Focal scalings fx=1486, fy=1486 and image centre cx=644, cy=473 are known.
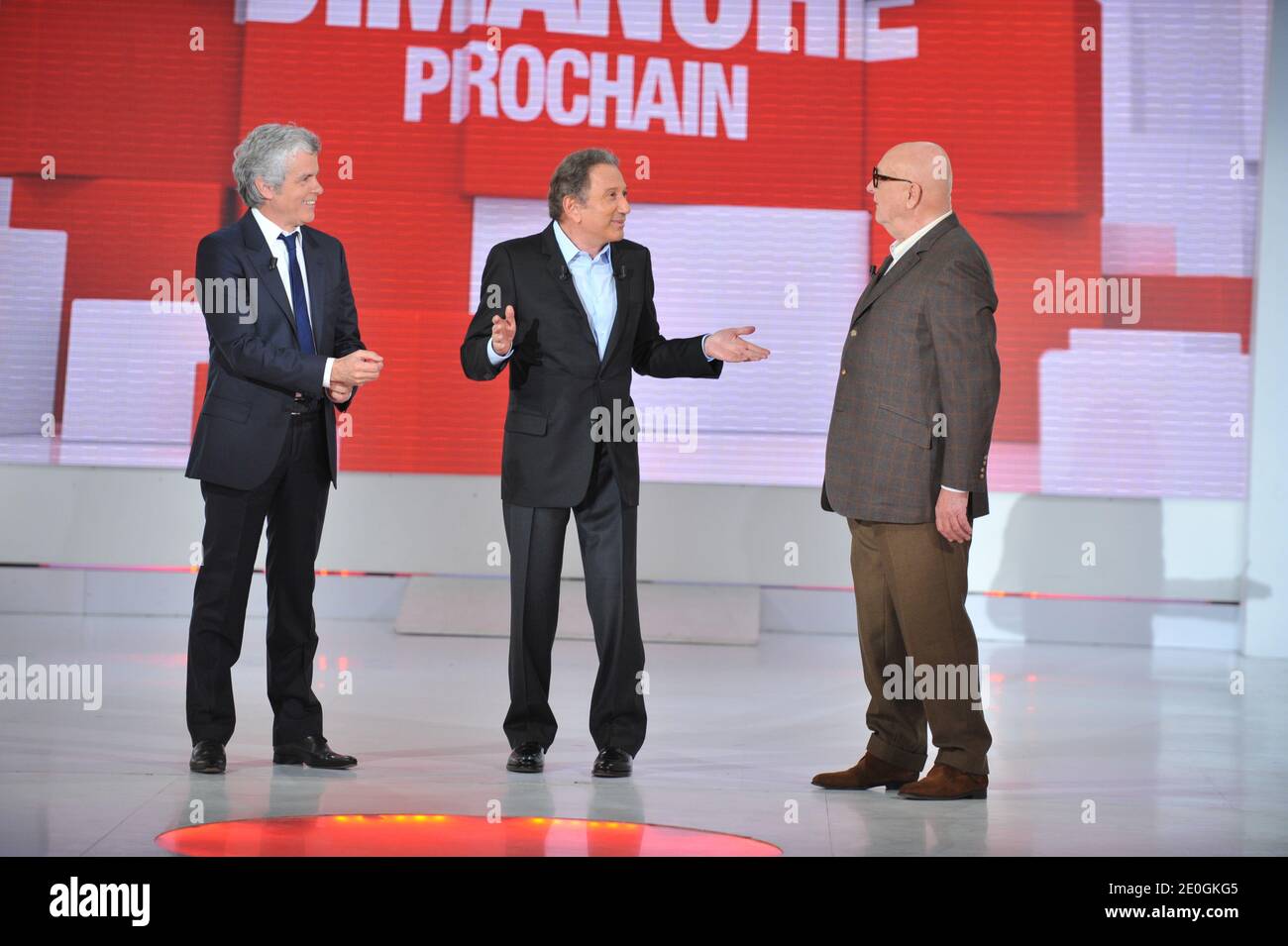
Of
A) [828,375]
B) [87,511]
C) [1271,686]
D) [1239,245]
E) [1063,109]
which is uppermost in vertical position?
[1063,109]

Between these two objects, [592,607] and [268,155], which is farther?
[592,607]

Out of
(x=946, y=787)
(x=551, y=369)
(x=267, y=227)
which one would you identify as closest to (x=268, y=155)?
(x=267, y=227)

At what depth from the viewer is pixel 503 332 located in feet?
11.1

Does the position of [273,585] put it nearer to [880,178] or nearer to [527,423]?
[527,423]

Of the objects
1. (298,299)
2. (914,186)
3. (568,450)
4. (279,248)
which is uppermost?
(914,186)

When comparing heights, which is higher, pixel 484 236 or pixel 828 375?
pixel 484 236

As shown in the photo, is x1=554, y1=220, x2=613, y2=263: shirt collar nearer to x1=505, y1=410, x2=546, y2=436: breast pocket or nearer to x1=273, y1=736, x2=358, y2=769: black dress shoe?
x1=505, y1=410, x2=546, y2=436: breast pocket

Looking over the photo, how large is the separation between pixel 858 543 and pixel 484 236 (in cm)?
327

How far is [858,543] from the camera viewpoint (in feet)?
11.4

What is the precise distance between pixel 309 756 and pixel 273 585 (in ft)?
1.36

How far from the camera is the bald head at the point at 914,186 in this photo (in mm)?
3334

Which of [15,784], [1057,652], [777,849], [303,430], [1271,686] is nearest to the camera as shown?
[777,849]

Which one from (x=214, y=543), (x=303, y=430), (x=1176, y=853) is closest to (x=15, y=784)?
(x=214, y=543)

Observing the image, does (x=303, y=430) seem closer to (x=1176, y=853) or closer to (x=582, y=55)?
(x=1176, y=853)
